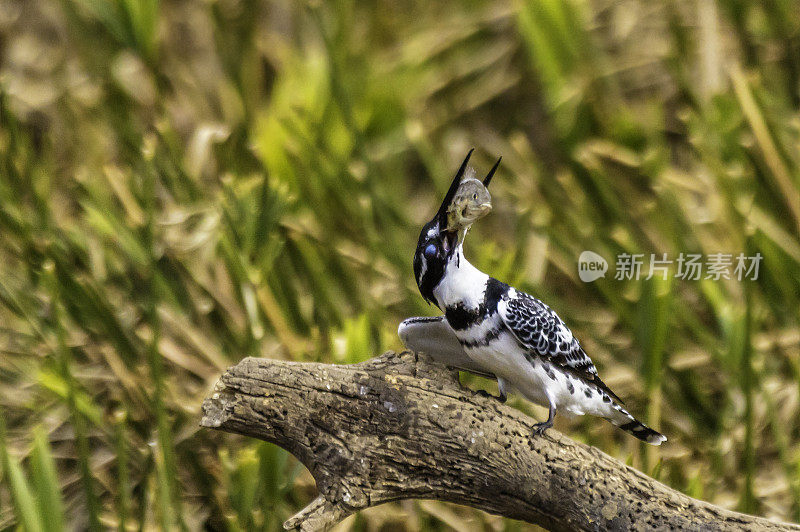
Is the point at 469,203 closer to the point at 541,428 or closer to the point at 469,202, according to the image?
the point at 469,202

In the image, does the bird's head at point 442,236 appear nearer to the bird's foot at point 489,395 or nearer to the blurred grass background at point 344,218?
the bird's foot at point 489,395

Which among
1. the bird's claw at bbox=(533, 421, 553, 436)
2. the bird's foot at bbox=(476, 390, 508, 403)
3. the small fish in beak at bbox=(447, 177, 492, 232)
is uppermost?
the small fish in beak at bbox=(447, 177, 492, 232)

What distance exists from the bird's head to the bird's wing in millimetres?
64

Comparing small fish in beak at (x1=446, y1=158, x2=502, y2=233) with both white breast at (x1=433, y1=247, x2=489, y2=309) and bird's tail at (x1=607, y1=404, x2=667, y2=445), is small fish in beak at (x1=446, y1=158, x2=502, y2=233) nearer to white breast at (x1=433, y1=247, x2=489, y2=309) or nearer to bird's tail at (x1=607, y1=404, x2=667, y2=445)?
white breast at (x1=433, y1=247, x2=489, y2=309)

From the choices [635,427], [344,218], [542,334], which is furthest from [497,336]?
[344,218]

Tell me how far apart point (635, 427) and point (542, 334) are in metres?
0.15

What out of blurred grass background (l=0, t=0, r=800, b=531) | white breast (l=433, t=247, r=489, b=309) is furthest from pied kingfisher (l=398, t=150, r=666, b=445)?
blurred grass background (l=0, t=0, r=800, b=531)

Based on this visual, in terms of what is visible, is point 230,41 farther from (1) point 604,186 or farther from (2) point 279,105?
(1) point 604,186

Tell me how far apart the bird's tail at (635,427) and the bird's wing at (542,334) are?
0.10 ft

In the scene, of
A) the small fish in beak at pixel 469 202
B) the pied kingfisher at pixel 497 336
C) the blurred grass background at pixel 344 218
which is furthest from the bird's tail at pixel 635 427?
the small fish in beak at pixel 469 202

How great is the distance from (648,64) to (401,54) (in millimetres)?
576

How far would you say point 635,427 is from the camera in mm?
719

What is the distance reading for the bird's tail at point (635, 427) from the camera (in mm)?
702

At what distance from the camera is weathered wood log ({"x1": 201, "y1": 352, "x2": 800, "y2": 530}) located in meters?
0.63
